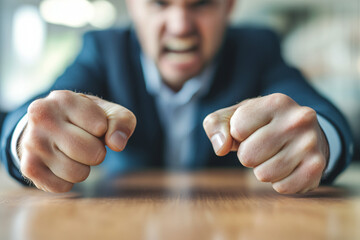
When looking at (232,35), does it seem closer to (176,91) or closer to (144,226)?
(176,91)

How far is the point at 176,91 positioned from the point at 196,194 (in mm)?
517

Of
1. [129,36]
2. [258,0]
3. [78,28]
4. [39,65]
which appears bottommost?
[39,65]

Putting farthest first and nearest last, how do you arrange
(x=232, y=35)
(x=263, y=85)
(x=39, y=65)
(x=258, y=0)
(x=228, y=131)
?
(x=39, y=65) < (x=258, y=0) < (x=232, y=35) < (x=263, y=85) < (x=228, y=131)

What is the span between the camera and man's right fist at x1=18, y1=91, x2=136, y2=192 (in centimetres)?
26

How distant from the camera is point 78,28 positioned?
2.97 m

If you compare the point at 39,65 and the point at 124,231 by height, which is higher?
the point at 124,231

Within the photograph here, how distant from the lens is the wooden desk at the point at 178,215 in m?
0.16

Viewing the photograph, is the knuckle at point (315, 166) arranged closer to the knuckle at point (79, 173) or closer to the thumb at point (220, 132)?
the thumb at point (220, 132)

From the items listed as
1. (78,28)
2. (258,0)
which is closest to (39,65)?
(78,28)

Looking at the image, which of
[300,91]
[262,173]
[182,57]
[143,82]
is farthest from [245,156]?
[143,82]

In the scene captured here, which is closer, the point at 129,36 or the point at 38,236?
the point at 38,236

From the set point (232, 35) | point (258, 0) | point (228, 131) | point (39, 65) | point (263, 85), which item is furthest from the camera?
point (39, 65)

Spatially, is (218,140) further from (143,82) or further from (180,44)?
(143,82)

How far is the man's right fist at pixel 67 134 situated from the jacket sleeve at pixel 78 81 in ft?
0.29
